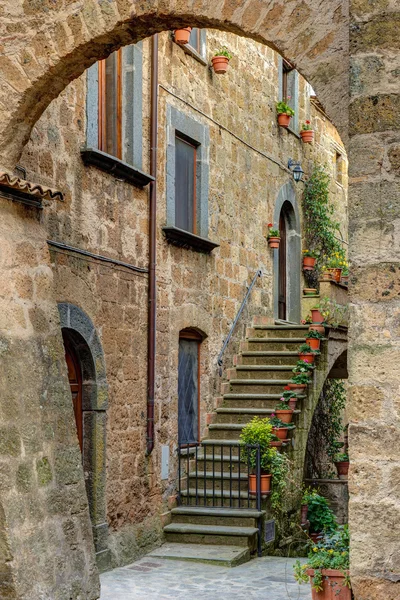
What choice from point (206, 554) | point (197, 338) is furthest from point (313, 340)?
point (206, 554)

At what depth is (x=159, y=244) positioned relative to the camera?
431 inches

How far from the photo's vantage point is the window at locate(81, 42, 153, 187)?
9.80 meters

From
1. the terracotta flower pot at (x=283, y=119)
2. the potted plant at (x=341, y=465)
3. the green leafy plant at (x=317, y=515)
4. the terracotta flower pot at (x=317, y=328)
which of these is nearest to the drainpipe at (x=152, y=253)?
the green leafy plant at (x=317, y=515)

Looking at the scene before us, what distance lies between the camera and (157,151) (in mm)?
10953

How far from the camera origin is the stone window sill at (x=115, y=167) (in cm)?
922

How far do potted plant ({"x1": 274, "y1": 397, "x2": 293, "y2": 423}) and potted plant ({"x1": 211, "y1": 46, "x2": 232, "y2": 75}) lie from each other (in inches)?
165

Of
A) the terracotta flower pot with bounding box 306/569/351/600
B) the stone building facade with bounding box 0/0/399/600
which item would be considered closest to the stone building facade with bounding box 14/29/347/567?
the stone building facade with bounding box 0/0/399/600

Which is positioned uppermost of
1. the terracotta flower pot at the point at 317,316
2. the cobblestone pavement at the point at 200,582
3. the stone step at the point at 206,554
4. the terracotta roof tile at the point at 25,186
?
the terracotta roof tile at the point at 25,186

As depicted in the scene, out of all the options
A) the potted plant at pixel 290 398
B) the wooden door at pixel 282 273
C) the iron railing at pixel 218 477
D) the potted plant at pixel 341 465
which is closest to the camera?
the iron railing at pixel 218 477

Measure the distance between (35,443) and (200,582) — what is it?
3030 millimetres

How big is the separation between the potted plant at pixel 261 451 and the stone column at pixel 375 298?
596cm

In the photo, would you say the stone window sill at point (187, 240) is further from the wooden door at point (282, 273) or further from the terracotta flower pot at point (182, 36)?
the wooden door at point (282, 273)

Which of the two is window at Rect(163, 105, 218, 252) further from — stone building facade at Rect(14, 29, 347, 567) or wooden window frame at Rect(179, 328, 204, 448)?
wooden window frame at Rect(179, 328, 204, 448)

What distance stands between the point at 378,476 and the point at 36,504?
234cm
